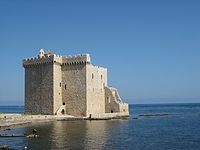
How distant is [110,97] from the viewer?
4622cm

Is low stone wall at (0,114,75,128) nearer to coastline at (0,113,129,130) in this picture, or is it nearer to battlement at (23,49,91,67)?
coastline at (0,113,129,130)

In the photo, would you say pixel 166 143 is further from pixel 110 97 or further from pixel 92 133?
pixel 110 97

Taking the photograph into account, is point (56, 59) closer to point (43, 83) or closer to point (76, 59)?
point (76, 59)

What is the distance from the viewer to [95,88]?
43750 mm

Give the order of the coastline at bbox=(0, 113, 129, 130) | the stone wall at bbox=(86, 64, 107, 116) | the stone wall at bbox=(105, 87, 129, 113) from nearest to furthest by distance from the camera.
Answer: the coastline at bbox=(0, 113, 129, 130) → the stone wall at bbox=(86, 64, 107, 116) → the stone wall at bbox=(105, 87, 129, 113)

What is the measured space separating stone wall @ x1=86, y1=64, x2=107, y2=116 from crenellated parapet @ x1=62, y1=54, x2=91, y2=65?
92cm

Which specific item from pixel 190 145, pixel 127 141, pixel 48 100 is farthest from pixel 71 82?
pixel 190 145

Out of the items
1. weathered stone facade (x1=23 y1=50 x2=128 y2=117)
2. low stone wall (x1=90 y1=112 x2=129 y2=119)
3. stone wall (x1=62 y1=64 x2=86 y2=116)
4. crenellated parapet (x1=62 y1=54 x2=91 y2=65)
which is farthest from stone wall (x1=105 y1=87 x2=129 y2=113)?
crenellated parapet (x1=62 y1=54 x2=91 y2=65)

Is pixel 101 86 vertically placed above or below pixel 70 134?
above

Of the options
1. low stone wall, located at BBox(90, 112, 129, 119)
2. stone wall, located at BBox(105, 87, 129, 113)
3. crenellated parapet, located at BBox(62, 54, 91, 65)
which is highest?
crenellated parapet, located at BBox(62, 54, 91, 65)

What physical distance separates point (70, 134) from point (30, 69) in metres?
20.1

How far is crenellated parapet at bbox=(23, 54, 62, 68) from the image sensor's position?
135 ft

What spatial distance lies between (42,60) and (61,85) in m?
4.47

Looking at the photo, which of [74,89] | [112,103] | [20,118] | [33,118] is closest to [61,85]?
[74,89]
